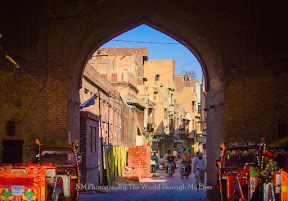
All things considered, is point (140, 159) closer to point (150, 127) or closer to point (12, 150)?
point (12, 150)

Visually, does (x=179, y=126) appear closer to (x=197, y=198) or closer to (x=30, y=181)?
(x=197, y=198)

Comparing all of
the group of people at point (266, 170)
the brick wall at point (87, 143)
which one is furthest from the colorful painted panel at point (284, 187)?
the brick wall at point (87, 143)

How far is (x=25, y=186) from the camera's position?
10742 mm

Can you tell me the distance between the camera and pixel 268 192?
10.1 meters

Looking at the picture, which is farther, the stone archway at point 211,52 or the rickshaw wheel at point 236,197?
the stone archway at point 211,52

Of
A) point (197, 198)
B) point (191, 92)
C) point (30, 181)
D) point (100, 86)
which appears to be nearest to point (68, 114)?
point (197, 198)

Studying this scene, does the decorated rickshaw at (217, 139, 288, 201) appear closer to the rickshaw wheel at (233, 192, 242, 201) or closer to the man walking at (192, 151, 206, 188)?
the rickshaw wheel at (233, 192, 242, 201)

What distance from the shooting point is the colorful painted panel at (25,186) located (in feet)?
35.2

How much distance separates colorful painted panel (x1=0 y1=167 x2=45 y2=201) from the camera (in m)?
10.7

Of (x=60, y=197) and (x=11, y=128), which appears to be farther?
(x=11, y=128)

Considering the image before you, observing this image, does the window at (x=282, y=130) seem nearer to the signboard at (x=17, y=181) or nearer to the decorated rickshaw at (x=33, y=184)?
the decorated rickshaw at (x=33, y=184)

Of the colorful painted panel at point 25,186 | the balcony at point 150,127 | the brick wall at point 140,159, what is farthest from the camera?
the balcony at point 150,127

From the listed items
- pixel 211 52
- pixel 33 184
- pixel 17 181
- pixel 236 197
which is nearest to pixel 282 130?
pixel 211 52

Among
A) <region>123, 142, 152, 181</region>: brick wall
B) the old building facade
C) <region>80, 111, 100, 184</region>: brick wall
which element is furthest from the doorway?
the old building facade
